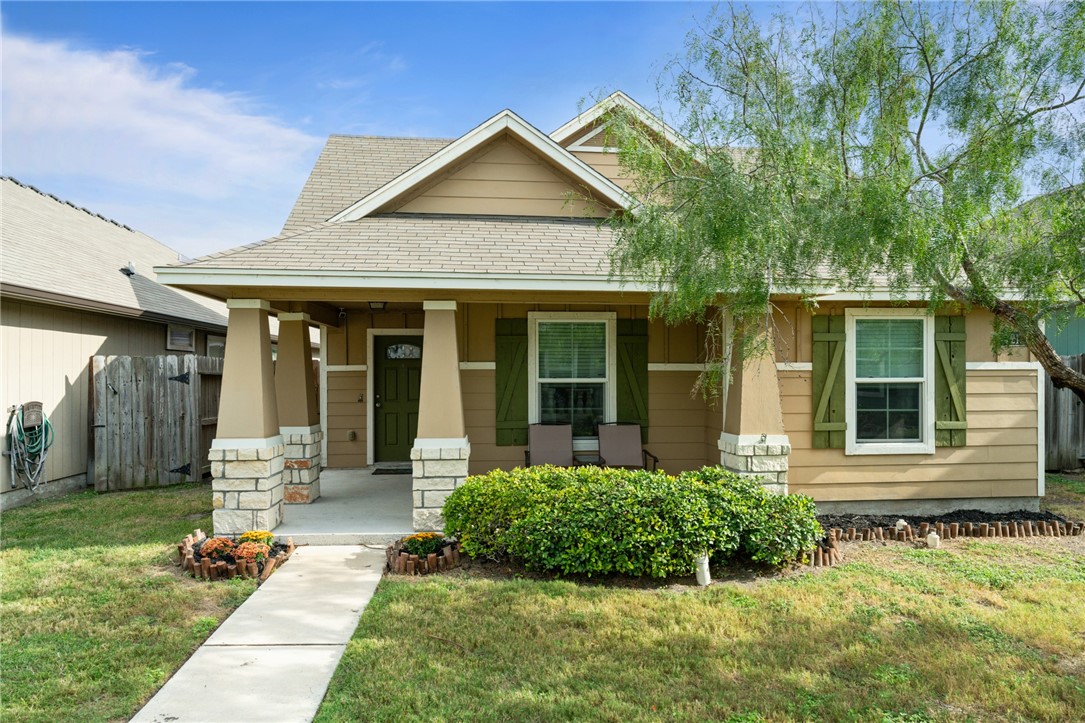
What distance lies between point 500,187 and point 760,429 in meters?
4.23

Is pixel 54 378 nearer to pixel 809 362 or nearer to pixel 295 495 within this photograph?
pixel 295 495

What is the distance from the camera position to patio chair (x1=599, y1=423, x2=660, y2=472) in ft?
25.3

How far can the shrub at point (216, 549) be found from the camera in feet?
18.2

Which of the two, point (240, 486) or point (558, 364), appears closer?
point (240, 486)

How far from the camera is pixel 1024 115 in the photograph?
3770mm

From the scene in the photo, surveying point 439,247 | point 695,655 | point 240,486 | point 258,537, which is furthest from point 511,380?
point 695,655

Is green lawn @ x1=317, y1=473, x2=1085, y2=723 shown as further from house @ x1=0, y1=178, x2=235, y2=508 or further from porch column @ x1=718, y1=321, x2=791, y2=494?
house @ x1=0, y1=178, x2=235, y2=508

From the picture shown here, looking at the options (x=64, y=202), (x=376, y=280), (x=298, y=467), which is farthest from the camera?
(x=64, y=202)

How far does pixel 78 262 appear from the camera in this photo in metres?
10.2

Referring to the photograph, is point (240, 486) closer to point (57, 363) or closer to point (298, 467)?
point (298, 467)

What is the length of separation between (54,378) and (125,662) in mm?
6698

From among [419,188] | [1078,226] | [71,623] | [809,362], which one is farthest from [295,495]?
[1078,226]

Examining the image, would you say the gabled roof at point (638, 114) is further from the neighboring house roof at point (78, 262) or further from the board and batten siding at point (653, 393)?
the neighboring house roof at point (78, 262)

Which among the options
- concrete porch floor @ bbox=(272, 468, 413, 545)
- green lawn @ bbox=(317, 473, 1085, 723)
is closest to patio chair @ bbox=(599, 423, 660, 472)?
concrete porch floor @ bbox=(272, 468, 413, 545)
